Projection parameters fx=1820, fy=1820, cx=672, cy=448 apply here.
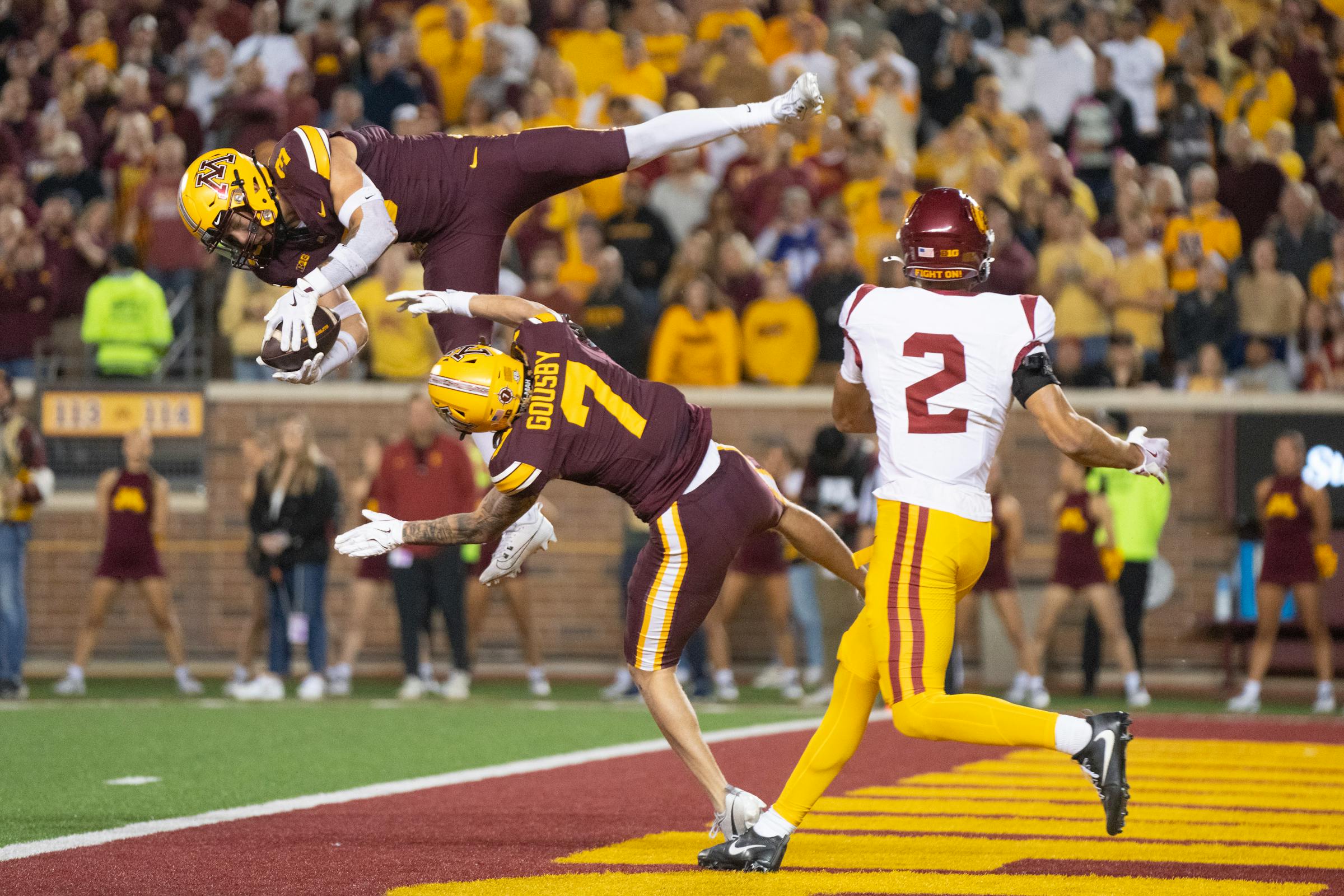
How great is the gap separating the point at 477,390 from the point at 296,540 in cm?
794

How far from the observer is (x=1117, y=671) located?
1462 centimetres

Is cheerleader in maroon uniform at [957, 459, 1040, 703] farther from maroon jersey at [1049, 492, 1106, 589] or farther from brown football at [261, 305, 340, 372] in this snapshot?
brown football at [261, 305, 340, 372]

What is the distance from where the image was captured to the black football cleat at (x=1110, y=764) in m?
5.15

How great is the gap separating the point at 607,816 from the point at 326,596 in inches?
330

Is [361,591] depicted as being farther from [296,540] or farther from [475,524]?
[475,524]

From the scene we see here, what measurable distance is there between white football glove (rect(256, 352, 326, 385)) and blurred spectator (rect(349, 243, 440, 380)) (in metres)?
7.65

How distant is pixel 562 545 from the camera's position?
1513 cm

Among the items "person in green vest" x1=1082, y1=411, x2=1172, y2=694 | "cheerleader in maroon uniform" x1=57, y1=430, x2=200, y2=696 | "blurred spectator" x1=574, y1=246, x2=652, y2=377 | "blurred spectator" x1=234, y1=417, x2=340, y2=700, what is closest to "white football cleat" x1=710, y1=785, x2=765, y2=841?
"blurred spectator" x1=234, y1=417, x2=340, y2=700

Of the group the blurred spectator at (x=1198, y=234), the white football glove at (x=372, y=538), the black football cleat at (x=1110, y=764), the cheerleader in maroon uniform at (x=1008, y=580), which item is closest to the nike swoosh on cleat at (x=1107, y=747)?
the black football cleat at (x=1110, y=764)

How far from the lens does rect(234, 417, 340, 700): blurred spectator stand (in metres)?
13.4

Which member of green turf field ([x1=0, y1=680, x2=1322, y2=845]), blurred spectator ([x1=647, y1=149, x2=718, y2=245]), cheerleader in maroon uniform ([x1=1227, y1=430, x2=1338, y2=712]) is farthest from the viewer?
blurred spectator ([x1=647, y1=149, x2=718, y2=245])

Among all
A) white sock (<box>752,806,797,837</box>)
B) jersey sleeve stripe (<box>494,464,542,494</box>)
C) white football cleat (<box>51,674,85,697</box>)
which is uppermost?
jersey sleeve stripe (<box>494,464,542,494</box>)

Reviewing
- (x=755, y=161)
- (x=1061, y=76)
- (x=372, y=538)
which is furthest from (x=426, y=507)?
(x=1061, y=76)

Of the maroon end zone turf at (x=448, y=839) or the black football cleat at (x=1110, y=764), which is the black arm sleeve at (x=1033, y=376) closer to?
the black football cleat at (x=1110, y=764)
